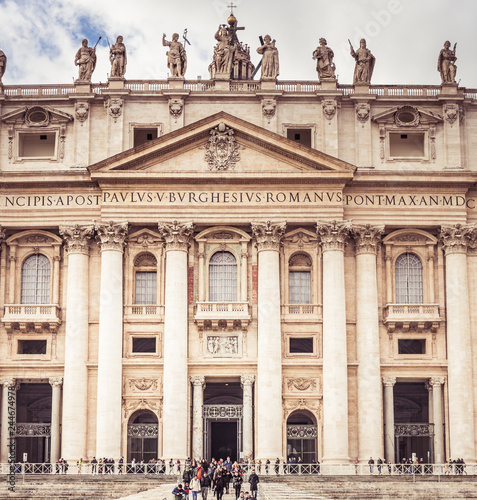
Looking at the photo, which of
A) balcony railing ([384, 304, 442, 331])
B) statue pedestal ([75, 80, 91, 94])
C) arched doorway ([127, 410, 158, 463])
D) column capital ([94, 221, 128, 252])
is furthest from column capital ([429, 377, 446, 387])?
statue pedestal ([75, 80, 91, 94])

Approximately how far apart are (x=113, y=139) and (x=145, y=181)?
340 cm

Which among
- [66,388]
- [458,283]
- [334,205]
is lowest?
[66,388]

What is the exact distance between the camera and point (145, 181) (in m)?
61.9

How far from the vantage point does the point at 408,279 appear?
6309 cm

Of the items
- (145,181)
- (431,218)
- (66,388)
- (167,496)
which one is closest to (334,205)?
(431,218)

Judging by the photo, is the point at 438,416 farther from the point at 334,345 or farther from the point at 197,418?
the point at 197,418

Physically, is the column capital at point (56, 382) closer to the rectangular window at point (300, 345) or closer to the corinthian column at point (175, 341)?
the corinthian column at point (175, 341)

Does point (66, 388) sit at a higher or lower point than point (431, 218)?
lower

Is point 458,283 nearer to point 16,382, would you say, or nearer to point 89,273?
point 89,273

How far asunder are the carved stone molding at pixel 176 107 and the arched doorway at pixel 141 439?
632 inches

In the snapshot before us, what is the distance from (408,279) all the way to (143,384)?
49.9 feet

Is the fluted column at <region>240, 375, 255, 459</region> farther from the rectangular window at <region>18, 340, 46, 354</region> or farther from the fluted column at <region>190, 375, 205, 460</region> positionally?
the rectangular window at <region>18, 340, 46, 354</region>

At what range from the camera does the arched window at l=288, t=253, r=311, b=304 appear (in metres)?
62.7

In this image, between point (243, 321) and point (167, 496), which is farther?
point (243, 321)
